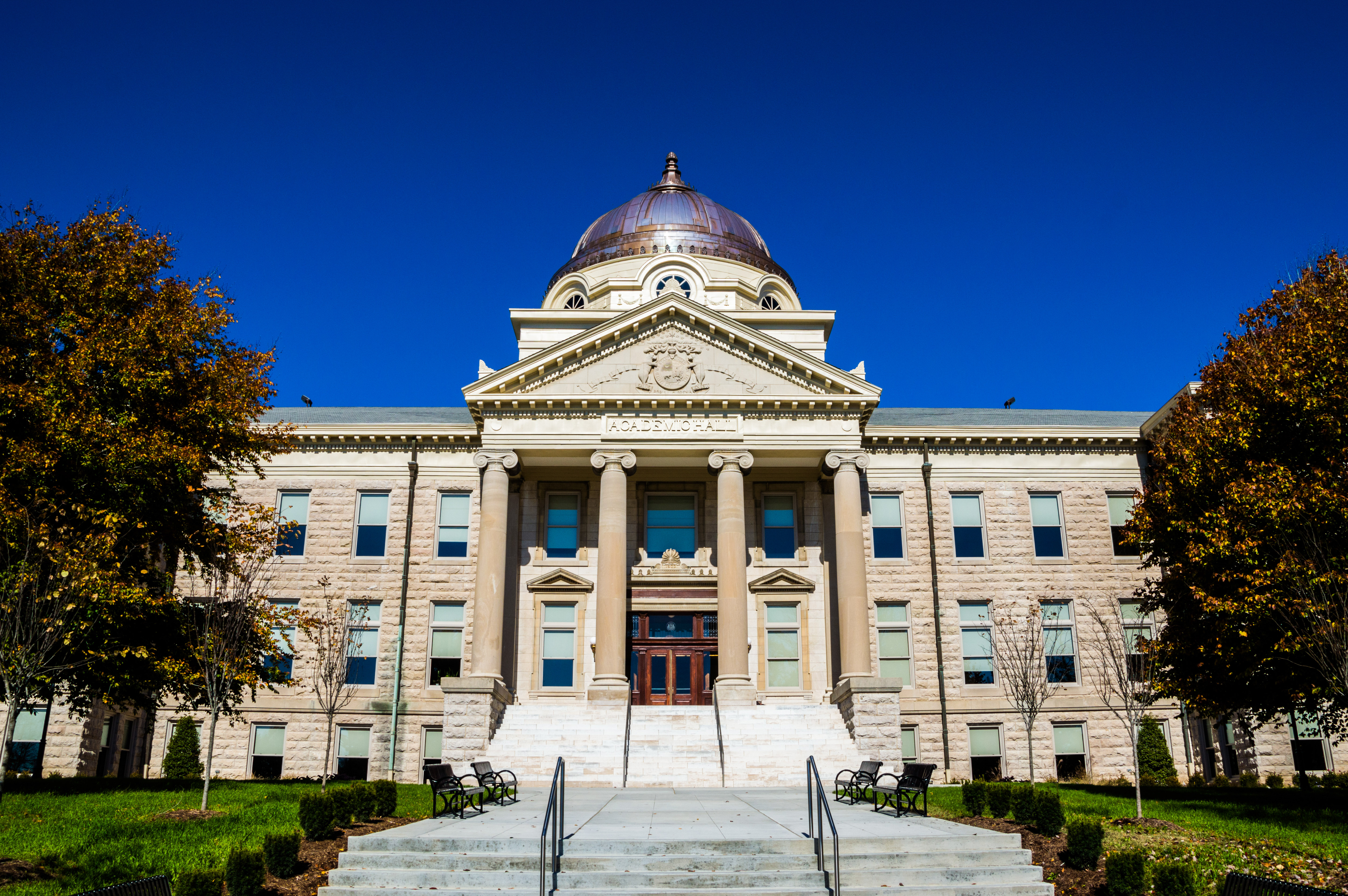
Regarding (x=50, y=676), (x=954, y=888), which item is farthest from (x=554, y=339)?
(x=954, y=888)

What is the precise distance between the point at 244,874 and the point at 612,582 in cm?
1731

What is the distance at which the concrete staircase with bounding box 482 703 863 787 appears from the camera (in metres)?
23.6

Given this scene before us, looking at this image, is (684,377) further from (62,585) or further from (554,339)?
(62,585)

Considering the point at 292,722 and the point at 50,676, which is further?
the point at 292,722

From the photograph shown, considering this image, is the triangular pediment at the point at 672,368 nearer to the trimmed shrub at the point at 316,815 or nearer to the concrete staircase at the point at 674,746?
the concrete staircase at the point at 674,746

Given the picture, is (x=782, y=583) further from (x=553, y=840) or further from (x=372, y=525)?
(x=553, y=840)

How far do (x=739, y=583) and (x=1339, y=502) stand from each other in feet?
47.4

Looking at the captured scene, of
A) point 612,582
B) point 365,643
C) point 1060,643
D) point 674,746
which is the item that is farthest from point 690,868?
point 1060,643

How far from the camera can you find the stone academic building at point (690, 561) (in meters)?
29.9

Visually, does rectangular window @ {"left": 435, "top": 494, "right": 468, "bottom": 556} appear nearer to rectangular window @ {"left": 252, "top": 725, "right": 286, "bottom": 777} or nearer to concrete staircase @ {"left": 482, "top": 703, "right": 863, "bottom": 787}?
rectangular window @ {"left": 252, "top": 725, "right": 286, "bottom": 777}

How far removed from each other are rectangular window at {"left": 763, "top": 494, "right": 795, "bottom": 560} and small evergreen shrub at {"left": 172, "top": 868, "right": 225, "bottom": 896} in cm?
2251

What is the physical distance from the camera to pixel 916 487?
33.8 meters

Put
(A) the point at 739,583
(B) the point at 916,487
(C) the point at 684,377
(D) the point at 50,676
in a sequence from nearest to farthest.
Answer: (D) the point at 50,676, (A) the point at 739,583, (C) the point at 684,377, (B) the point at 916,487

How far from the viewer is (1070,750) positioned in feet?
102
